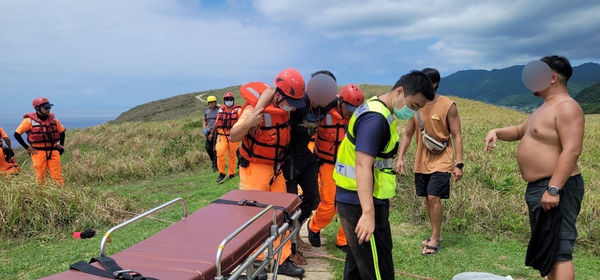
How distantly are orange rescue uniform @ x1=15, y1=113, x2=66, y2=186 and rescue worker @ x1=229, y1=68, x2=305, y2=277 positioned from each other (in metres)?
5.88

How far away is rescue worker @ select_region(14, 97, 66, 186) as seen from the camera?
26.0 feet

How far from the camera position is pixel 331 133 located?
4.55 metres

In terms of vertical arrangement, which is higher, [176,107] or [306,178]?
[176,107]

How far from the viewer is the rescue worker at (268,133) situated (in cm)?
369

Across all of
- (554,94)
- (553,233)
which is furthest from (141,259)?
(554,94)

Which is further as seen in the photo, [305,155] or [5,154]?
[5,154]

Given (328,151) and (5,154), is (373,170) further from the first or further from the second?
(5,154)

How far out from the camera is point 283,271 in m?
4.05

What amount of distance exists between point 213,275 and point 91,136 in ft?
60.6

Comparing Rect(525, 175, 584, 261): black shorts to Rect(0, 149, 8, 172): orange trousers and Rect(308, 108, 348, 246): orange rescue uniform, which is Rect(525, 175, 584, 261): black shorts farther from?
Rect(0, 149, 8, 172): orange trousers

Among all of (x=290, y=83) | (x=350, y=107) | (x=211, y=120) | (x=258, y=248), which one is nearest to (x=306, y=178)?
(x=350, y=107)

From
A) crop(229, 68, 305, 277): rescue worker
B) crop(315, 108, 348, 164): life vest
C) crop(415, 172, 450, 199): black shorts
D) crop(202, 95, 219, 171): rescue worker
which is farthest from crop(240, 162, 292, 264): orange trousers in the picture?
crop(202, 95, 219, 171): rescue worker

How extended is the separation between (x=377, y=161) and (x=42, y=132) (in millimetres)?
7883

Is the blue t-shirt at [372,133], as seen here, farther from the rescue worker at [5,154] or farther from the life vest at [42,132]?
the rescue worker at [5,154]
